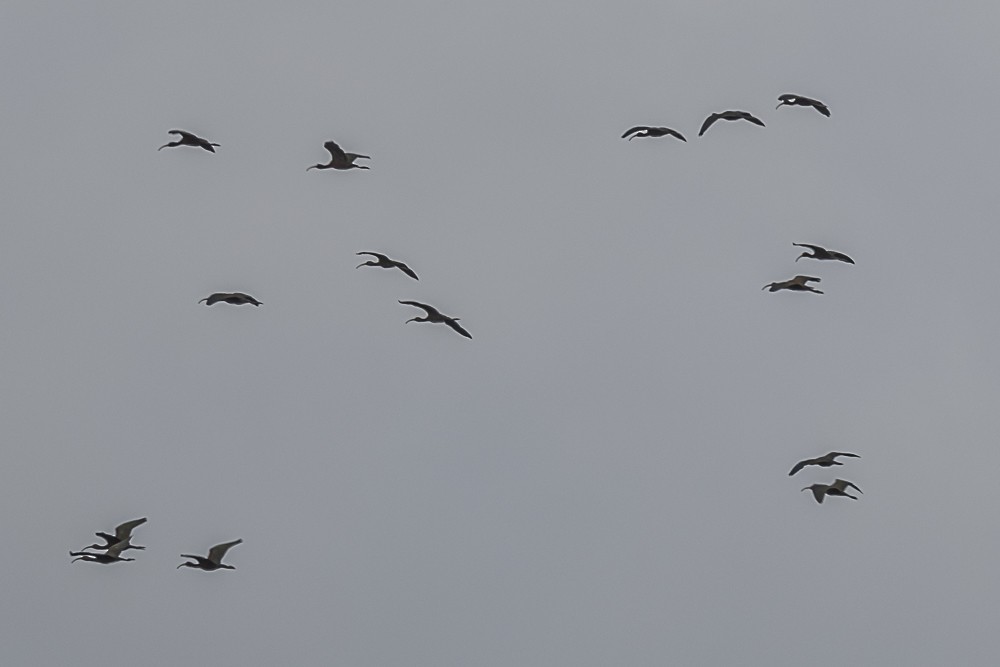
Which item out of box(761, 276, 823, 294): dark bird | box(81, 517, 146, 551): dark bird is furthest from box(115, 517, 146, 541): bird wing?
box(761, 276, 823, 294): dark bird

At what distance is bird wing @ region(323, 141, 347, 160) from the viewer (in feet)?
174

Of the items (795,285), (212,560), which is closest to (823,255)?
(795,285)

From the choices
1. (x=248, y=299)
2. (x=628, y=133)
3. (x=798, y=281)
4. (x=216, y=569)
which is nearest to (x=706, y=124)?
(x=628, y=133)

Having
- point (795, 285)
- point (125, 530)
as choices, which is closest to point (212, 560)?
point (125, 530)

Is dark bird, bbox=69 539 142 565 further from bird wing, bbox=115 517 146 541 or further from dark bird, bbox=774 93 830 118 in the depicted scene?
dark bird, bbox=774 93 830 118

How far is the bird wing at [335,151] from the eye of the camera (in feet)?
174

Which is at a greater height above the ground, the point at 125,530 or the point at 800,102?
the point at 800,102

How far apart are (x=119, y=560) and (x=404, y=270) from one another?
51.1 feet

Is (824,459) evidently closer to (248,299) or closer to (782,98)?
(782,98)

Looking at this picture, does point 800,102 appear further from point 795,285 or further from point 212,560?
point 212,560

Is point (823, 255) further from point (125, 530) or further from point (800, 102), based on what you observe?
point (125, 530)

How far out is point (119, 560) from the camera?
194 ft

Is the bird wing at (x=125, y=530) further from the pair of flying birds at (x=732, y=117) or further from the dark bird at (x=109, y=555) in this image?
the pair of flying birds at (x=732, y=117)

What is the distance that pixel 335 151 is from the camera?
54.7 meters
